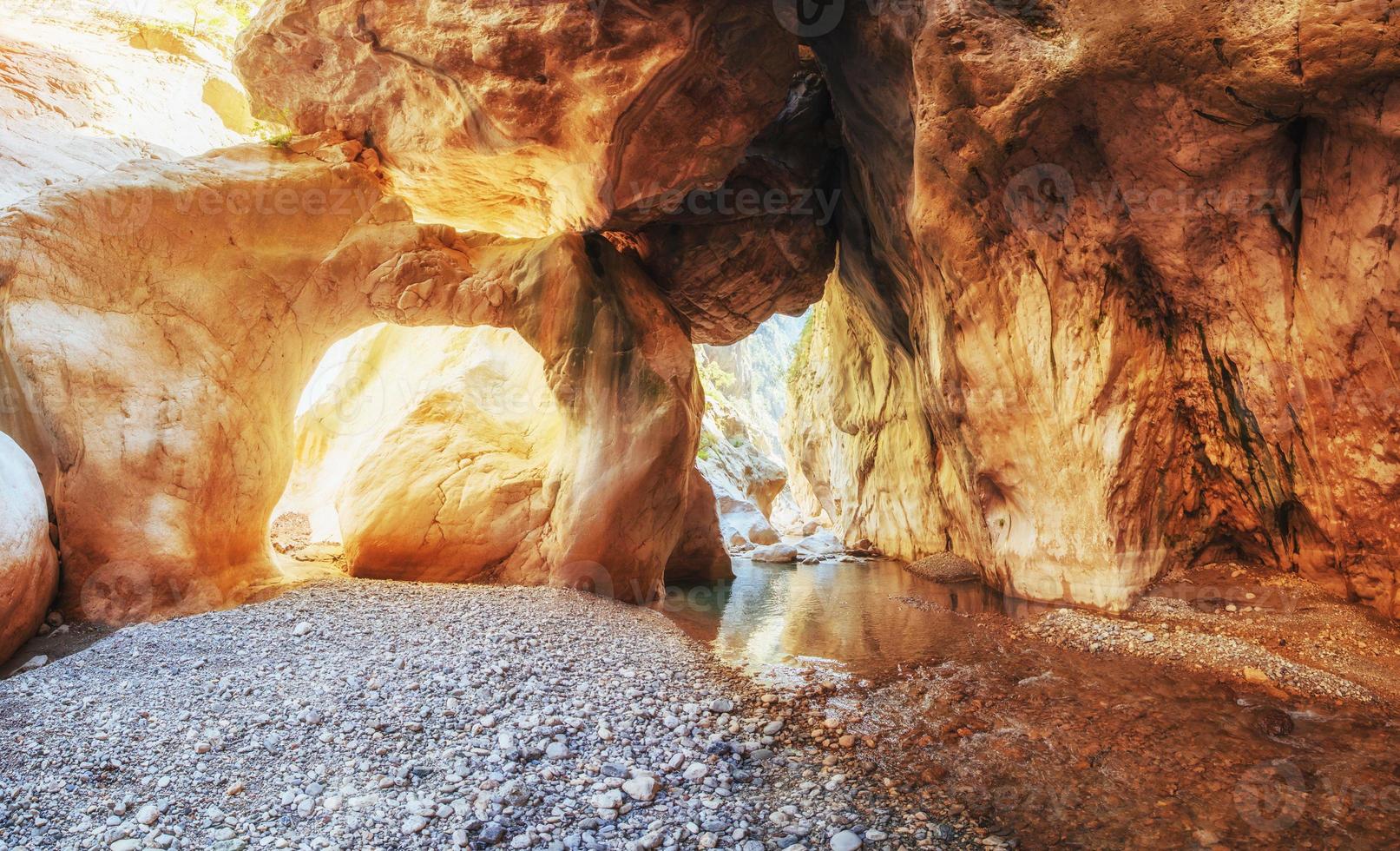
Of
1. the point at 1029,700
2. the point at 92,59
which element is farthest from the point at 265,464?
the point at 1029,700

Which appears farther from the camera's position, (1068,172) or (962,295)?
(962,295)

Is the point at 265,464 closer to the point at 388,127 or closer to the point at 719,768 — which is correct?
the point at 388,127

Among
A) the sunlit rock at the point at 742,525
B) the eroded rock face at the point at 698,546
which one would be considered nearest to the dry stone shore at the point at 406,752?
the eroded rock face at the point at 698,546

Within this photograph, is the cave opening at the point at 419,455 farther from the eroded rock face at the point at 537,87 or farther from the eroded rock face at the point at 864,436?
the eroded rock face at the point at 864,436

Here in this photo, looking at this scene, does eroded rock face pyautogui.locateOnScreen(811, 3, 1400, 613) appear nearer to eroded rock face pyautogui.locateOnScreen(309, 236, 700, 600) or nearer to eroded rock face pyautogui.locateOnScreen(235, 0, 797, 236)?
eroded rock face pyautogui.locateOnScreen(235, 0, 797, 236)

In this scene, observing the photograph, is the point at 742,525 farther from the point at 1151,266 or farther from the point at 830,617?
the point at 1151,266

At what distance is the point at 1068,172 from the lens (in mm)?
7828

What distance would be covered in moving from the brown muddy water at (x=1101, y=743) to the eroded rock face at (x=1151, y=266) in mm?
2383

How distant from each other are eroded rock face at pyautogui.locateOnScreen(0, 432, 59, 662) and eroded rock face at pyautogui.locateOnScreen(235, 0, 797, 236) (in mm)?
6108

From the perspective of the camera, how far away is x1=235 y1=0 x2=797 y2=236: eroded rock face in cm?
789

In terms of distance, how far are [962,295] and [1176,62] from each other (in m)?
3.76

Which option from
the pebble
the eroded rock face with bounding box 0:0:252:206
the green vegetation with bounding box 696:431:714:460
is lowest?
the pebble

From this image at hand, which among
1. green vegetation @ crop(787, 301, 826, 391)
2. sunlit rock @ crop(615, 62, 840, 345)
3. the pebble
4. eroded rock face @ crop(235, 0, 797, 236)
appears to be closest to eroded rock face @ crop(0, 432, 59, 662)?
the pebble

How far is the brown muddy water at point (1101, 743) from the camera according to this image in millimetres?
3633
